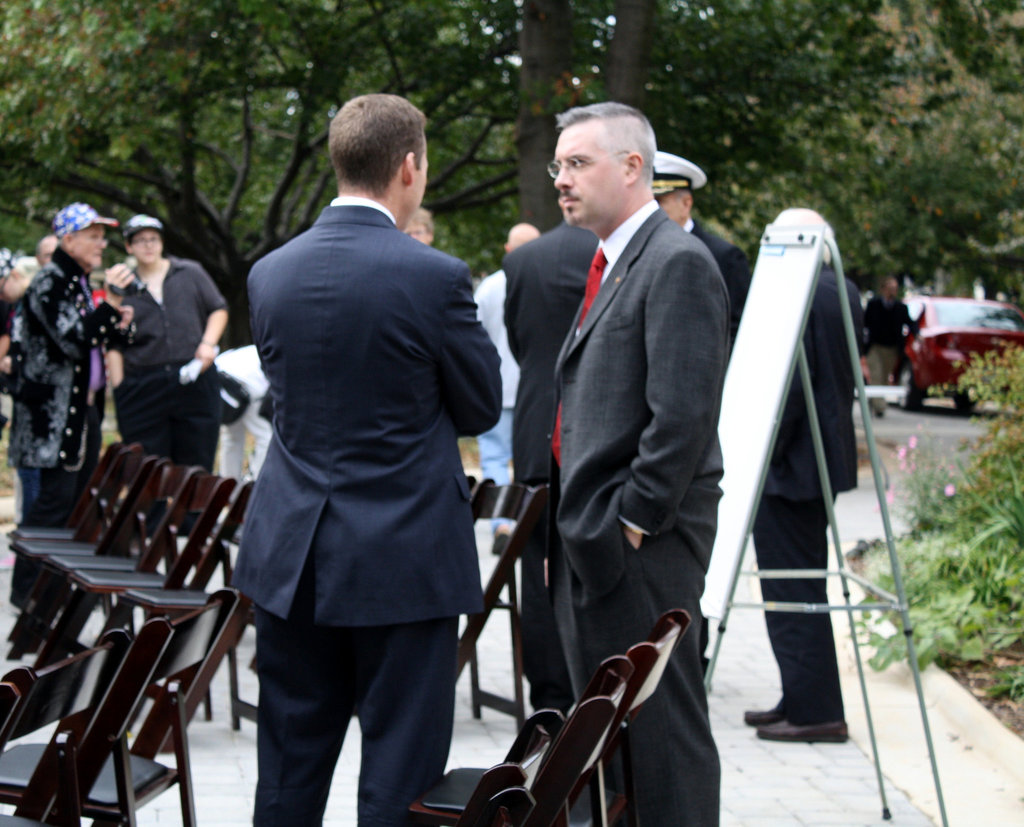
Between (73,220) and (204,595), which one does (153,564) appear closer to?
(204,595)

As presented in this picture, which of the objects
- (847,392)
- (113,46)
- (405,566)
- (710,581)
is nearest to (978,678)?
(847,392)

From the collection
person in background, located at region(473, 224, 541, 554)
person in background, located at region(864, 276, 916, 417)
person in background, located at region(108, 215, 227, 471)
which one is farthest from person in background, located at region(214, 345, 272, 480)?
person in background, located at region(864, 276, 916, 417)

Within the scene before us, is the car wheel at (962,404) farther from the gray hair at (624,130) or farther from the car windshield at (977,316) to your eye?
the gray hair at (624,130)

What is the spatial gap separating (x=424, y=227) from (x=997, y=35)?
10.1m

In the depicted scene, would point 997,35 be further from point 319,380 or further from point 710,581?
point 319,380

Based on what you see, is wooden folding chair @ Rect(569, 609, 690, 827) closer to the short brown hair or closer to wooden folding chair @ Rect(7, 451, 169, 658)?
the short brown hair

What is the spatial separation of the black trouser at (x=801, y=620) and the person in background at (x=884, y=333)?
15.7 metres

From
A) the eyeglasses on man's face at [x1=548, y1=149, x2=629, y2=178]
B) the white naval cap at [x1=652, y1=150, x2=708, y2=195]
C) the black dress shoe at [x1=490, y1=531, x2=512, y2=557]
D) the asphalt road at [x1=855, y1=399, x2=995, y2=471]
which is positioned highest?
the white naval cap at [x1=652, y1=150, x2=708, y2=195]

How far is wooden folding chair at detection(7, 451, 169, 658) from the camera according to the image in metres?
6.04

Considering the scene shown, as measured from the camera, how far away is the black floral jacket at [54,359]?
21.5ft

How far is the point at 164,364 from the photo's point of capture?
7.82 m

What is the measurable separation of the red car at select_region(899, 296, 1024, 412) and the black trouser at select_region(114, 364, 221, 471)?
16048 mm

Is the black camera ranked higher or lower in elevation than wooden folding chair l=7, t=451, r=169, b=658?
higher

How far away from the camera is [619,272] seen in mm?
3373
